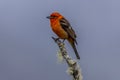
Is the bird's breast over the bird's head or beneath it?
beneath

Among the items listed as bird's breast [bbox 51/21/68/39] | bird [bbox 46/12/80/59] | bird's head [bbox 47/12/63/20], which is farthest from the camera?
bird's breast [bbox 51/21/68/39]

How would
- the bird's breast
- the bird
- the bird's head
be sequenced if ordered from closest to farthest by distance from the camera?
the bird's head → the bird → the bird's breast

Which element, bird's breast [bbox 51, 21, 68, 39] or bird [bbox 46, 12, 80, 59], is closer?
bird [bbox 46, 12, 80, 59]

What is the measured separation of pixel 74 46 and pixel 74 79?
3.66 metres

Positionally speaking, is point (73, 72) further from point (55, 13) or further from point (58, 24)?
point (58, 24)

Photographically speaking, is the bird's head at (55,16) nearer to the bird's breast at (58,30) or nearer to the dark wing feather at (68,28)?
the dark wing feather at (68,28)

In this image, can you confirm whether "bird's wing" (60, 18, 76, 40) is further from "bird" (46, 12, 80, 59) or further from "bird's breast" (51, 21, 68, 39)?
Answer: "bird's breast" (51, 21, 68, 39)

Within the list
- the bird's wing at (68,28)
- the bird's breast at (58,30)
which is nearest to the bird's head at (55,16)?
the bird's wing at (68,28)

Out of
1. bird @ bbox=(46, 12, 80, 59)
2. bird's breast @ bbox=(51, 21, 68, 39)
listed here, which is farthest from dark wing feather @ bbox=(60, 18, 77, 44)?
bird's breast @ bbox=(51, 21, 68, 39)

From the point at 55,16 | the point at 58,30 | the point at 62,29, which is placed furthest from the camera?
the point at 62,29

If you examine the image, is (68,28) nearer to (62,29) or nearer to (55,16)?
(62,29)

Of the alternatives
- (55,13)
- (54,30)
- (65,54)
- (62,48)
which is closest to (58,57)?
(62,48)

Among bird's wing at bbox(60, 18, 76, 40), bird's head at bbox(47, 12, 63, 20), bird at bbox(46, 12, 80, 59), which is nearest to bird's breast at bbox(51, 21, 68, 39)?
bird at bbox(46, 12, 80, 59)

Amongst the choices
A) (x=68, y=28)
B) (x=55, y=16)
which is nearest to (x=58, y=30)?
(x=68, y=28)
